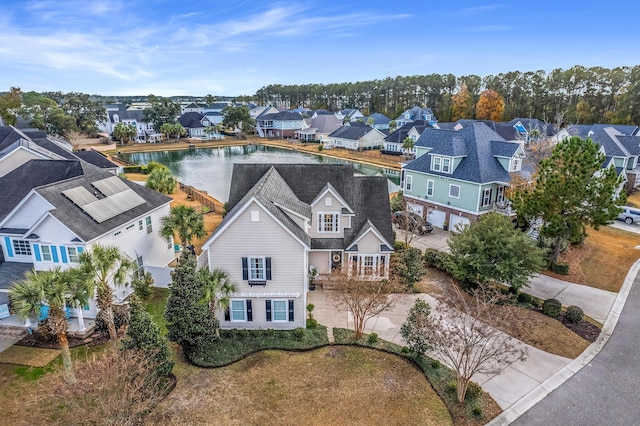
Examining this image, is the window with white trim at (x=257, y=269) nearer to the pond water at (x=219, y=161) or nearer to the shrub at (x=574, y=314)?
the shrub at (x=574, y=314)

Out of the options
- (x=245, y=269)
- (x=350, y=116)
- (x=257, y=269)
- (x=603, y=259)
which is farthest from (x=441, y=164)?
(x=350, y=116)

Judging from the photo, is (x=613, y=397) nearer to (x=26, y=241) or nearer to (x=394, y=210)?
(x=394, y=210)

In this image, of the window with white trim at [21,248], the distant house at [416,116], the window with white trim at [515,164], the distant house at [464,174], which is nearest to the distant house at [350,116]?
the distant house at [416,116]

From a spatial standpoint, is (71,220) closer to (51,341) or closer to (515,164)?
(51,341)

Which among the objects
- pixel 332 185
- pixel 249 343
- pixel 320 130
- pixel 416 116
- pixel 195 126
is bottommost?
pixel 249 343

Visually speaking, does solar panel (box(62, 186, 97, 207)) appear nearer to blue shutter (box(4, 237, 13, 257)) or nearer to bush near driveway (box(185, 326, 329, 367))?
blue shutter (box(4, 237, 13, 257))

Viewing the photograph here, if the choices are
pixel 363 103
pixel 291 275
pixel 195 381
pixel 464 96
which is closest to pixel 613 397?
pixel 291 275
